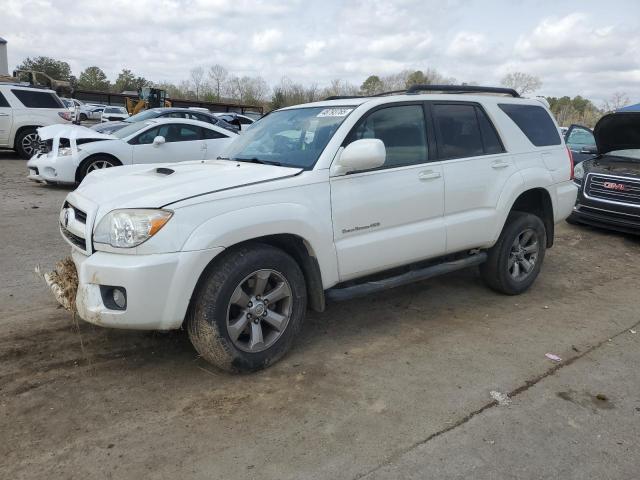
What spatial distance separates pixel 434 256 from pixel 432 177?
2.18ft

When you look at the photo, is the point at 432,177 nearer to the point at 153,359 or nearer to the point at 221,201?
the point at 221,201

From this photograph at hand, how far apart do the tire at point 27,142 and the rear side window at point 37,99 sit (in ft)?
2.27


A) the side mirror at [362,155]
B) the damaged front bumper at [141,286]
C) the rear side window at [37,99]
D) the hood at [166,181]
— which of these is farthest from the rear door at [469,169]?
the rear side window at [37,99]

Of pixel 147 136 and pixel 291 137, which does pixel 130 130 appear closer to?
pixel 147 136

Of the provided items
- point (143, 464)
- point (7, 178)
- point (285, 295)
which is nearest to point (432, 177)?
point (285, 295)

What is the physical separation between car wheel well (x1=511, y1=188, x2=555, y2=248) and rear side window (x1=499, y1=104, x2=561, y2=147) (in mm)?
489

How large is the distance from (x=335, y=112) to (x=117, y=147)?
23.0 ft

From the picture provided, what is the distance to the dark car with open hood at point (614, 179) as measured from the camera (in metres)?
7.73

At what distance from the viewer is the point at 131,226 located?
3.06 meters

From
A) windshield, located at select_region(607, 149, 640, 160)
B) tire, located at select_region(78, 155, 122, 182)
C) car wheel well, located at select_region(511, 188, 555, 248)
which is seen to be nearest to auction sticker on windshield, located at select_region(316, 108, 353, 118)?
car wheel well, located at select_region(511, 188, 555, 248)

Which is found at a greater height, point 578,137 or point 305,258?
point 578,137

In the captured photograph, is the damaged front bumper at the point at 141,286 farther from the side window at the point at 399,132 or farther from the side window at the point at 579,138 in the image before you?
the side window at the point at 579,138

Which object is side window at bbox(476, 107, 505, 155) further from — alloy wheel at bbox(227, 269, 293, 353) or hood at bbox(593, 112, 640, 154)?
hood at bbox(593, 112, 640, 154)

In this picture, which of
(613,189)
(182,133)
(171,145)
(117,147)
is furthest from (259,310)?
(182,133)
